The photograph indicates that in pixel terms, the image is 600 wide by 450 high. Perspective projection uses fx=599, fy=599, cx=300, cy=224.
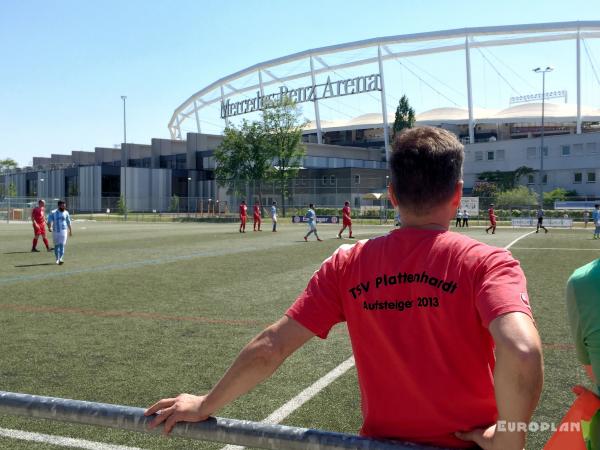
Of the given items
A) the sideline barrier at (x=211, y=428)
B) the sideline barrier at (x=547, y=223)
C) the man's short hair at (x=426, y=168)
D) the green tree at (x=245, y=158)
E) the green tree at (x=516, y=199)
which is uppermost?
the green tree at (x=245, y=158)

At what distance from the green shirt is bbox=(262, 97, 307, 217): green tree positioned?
63.4 metres

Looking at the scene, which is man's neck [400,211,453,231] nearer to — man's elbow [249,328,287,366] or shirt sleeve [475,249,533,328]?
shirt sleeve [475,249,533,328]

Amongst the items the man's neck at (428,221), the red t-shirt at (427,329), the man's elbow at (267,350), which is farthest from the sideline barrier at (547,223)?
the man's elbow at (267,350)

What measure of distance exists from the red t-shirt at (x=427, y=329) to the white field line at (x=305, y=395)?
2.42 m

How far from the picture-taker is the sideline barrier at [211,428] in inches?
62.3

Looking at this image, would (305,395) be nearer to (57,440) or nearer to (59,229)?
(57,440)

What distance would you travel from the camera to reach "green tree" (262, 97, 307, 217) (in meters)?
66.1

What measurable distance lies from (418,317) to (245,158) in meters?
64.2

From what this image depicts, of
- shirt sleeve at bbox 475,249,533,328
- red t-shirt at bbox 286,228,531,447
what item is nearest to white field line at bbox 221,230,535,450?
red t-shirt at bbox 286,228,531,447

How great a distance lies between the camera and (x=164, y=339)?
7270 millimetres

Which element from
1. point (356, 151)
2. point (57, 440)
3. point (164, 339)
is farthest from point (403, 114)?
point (57, 440)

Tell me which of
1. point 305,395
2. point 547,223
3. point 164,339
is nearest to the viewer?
point 305,395

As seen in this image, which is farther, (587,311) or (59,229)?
(59,229)

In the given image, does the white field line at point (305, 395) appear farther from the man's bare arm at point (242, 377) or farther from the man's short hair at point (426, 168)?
the man's short hair at point (426, 168)
